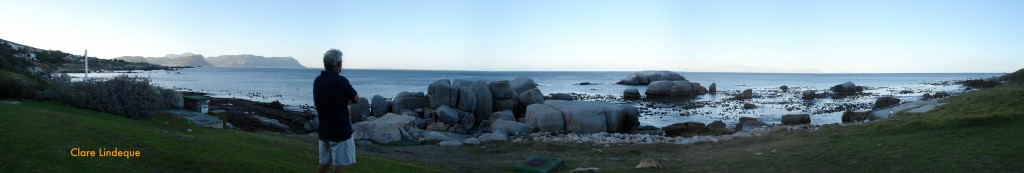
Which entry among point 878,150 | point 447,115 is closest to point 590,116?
point 447,115

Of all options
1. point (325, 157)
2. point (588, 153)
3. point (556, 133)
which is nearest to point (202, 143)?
point (325, 157)

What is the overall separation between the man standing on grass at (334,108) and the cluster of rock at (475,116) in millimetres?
15964

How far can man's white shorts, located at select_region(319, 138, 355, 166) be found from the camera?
23.5 ft

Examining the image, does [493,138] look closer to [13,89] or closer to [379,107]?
[379,107]

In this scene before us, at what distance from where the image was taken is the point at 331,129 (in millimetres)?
7059

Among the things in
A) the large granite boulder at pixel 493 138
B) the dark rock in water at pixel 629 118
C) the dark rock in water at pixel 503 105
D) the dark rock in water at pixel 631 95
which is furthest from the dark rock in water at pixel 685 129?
the dark rock in water at pixel 631 95

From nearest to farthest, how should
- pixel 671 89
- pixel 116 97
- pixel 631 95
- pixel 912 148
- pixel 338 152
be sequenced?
pixel 338 152, pixel 912 148, pixel 116 97, pixel 631 95, pixel 671 89

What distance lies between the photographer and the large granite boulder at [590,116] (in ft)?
101

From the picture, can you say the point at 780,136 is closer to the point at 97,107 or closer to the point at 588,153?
the point at 588,153

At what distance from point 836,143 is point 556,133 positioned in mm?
15327

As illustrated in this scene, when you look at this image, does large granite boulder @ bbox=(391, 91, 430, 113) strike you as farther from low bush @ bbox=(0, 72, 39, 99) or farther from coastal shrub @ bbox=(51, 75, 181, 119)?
low bush @ bbox=(0, 72, 39, 99)

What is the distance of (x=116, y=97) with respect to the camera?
48.0ft

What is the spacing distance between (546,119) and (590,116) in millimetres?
2314

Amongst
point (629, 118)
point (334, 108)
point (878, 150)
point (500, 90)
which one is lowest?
point (629, 118)
